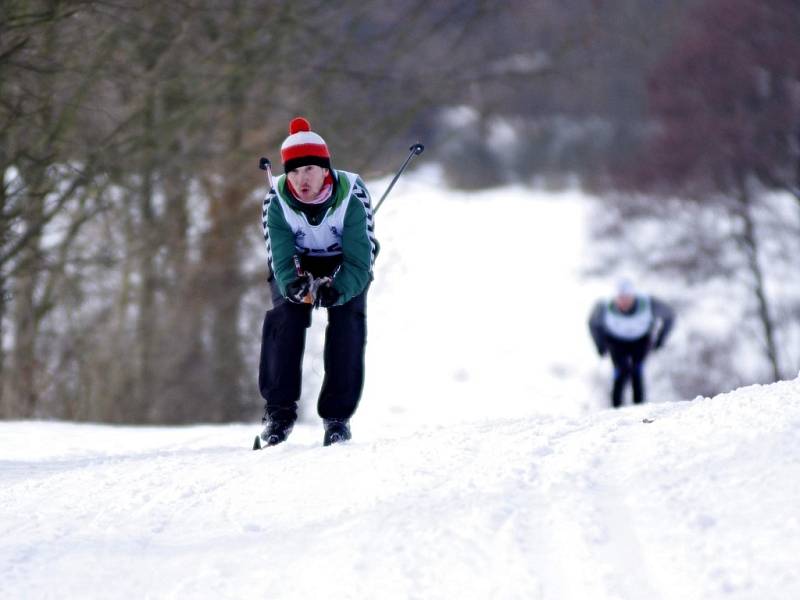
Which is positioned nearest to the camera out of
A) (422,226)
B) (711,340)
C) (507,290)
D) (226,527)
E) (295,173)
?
(226,527)

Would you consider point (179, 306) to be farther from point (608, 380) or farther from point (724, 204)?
point (724, 204)

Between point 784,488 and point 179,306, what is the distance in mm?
15481

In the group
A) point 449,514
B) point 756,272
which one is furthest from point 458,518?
point 756,272

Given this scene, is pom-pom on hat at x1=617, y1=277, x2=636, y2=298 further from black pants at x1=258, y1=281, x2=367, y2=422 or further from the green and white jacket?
the green and white jacket

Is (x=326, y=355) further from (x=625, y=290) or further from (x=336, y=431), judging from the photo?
(x=625, y=290)

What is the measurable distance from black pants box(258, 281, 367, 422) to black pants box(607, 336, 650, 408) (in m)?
6.62

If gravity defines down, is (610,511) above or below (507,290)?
below

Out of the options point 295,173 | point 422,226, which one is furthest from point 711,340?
→ point 295,173

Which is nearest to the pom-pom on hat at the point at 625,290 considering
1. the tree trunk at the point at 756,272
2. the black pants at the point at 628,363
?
the black pants at the point at 628,363

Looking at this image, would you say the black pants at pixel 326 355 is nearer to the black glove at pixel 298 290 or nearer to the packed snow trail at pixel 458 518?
the black glove at pixel 298 290

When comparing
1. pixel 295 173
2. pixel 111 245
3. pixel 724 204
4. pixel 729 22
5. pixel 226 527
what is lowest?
pixel 226 527

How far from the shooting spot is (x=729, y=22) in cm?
3130

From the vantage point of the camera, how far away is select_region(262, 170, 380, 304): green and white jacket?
6.38 m

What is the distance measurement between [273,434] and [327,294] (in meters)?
0.85
